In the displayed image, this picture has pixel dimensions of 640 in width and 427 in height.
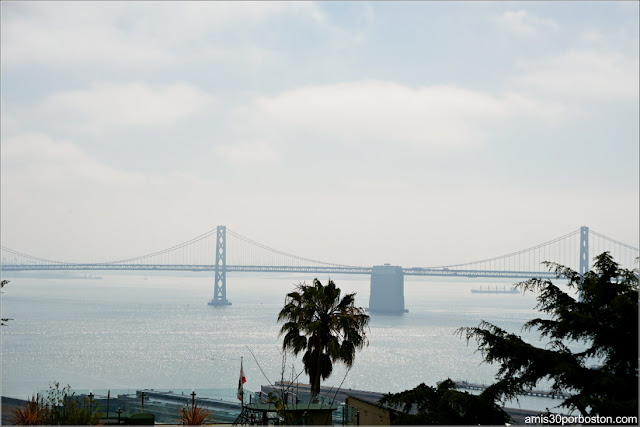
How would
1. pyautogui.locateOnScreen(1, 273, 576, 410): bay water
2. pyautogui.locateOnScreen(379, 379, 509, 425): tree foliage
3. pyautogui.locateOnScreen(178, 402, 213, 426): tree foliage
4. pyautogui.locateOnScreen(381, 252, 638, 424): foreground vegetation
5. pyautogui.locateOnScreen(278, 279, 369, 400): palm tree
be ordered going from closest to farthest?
pyautogui.locateOnScreen(381, 252, 638, 424): foreground vegetation
pyautogui.locateOnScreen(379, 379, 509, 425): tree foliage
pyautogui.locateOnScreen(178, 402, 213, 426): tree foliage
pyautogui.locateOnScreen(278, 279, 369, 400): palm tree
pyautogui.locateOnScreen(1, 273, 576, 410): bay water

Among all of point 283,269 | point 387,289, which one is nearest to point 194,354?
point 283,269

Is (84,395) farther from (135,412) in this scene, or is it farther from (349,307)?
(349,307)

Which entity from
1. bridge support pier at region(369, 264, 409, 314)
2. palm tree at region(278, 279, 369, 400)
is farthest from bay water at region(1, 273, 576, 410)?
palm tree at region(278, 279, 369, 400)

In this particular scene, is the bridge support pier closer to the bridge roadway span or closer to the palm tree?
the bridge roadway span

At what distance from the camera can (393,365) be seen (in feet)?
217

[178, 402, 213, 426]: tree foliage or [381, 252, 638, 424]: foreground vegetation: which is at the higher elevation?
[381, 252, 638, 424]: foreground vegetation

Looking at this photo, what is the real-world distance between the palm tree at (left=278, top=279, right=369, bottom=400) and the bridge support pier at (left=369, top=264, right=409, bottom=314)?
101678 millimetres

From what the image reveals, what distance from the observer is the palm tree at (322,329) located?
15706mm

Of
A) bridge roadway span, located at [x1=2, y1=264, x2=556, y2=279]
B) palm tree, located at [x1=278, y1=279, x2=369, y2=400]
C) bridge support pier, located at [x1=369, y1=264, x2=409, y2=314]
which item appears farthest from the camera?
bridge support pier, located at [x1=369, y1=264, x2=409, y2=314]

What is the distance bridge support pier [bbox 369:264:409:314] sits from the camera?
11965 cm

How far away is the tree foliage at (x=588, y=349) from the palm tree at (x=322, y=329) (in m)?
5.80

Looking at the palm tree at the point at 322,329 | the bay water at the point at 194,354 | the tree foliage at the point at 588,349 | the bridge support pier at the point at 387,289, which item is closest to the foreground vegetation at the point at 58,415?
the tree foliage at the point at 588,349

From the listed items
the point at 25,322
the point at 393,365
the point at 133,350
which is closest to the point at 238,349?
the point at 133,350

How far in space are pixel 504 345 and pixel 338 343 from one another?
645cm
